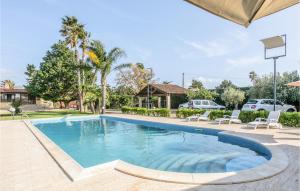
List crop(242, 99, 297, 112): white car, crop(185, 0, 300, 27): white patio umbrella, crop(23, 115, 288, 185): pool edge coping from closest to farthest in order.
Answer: crop(185, 0, 300, 27): white patio umbrella, crop(23, 115, 288, 185): pool edge coping, crop(242, 99, 297, 112): white car

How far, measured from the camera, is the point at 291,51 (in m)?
13.9

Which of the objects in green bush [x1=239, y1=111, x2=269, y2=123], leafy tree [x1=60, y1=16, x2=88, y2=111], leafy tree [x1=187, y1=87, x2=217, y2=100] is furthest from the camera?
leafy tree [x1=187, y1=87, x2=217, y2=100]

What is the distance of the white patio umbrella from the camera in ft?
9.12

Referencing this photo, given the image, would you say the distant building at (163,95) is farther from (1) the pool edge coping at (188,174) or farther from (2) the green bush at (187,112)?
(1) the pool edge coping at (188,174)

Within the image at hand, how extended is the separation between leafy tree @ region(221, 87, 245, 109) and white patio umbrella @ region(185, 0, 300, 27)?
29431 millimetres

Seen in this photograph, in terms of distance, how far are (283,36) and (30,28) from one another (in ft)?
52.2

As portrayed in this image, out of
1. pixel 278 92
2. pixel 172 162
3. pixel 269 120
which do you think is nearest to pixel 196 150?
pixel 172 162

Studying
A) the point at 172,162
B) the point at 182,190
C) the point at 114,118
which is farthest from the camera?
the point at 114,118

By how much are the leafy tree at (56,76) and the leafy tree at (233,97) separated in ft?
68.3

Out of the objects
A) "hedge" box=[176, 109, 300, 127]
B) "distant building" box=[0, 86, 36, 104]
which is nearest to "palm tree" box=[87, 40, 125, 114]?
"hedge" box=[176, 109, 300, 127]

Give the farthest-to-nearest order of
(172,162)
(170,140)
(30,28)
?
(30,28)
(170,140)
(172,162)

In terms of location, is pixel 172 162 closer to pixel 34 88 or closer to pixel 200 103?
pixel 200 103

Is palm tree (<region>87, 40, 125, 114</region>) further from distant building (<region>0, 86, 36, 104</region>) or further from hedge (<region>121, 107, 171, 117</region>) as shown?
distant building (<region>0, 86, 36, 104</region>)

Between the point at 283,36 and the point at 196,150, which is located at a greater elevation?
the point at 283,36
